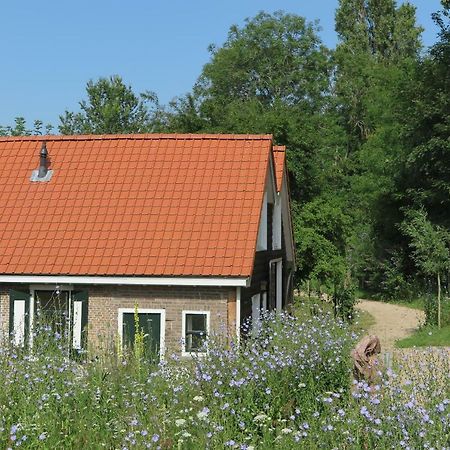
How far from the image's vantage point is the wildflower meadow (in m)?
6.45

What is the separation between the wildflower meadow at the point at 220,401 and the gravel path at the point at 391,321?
13.0 m

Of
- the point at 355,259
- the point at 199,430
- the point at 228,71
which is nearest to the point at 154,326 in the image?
the point at 199,430

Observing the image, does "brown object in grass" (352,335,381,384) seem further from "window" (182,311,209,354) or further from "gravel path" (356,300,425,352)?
"gravel path" (356,300,425,352)

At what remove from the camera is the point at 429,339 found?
76.0 ft

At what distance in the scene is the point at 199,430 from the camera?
6.63 m

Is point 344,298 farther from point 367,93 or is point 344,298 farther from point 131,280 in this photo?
point 367,93

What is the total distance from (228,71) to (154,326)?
43417mm

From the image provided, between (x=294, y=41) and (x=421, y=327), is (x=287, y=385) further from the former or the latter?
(x=294, y=41)

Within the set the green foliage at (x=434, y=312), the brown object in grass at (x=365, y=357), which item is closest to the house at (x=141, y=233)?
the green foliage at (x=434, y=312)

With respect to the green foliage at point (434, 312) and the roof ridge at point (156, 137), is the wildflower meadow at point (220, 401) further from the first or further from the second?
the green foliage at point (434, 312)

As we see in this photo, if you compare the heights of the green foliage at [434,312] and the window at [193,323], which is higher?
the green foliage at [434,312]

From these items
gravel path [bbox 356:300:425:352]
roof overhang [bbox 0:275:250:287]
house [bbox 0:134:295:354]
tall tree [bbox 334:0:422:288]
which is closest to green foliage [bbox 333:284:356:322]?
gravel path [bbox 356:300:425:352]

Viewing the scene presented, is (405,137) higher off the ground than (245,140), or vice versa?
(405,137)

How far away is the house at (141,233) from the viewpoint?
18.0m
